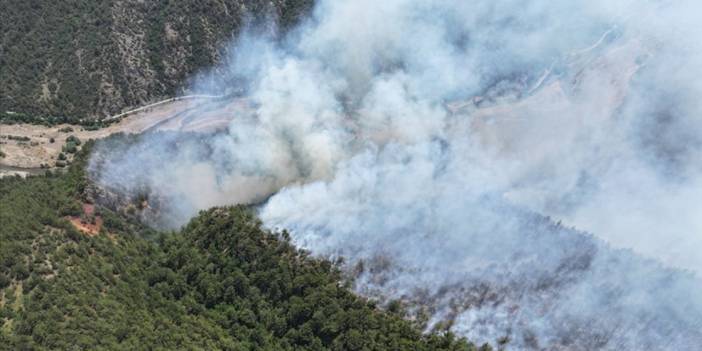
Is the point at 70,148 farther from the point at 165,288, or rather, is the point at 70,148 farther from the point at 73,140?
the point at 165,288

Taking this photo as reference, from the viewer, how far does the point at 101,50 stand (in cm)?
14762

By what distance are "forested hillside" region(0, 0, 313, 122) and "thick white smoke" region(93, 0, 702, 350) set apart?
15.7 m

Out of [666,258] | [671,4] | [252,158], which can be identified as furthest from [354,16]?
[666,258]

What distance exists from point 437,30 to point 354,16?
1703cm

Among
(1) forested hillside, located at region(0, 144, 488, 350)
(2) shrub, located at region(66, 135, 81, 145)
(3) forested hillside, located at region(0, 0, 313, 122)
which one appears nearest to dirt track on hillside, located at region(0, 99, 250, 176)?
(2) shrub, located at region(66, 135, 81, 145)

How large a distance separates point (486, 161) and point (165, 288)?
5973cm

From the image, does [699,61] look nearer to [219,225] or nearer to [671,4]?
[671,4]

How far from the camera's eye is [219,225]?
102 metres

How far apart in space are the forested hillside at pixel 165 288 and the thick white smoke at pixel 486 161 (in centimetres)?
610

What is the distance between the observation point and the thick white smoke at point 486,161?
95.2 m

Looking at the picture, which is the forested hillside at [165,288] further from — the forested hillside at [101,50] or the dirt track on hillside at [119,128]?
the forested hillside at [101,50]

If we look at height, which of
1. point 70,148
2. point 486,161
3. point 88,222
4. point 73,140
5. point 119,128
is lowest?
point 88,222

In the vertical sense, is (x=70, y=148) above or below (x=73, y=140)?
below

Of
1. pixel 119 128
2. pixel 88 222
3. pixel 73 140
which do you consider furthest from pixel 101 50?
pixel 88 222
